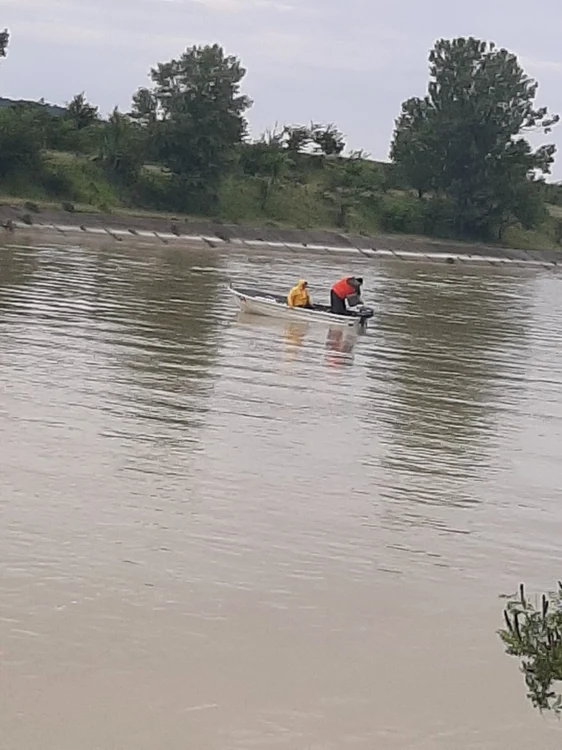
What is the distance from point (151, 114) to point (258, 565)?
191 ft

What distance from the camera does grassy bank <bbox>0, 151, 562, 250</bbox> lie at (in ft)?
194

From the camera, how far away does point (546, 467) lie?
1400 cm

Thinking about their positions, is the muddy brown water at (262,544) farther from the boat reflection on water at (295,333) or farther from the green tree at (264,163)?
the green tree at (264,163)

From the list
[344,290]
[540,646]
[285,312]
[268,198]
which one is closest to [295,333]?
[285,312]

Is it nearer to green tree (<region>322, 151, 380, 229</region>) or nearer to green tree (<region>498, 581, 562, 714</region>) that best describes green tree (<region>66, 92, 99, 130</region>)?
green tree (<region>322, 151, 380, 229</region>)

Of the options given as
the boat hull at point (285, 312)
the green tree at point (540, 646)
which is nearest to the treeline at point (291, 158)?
the boat hull at point (285, 312)

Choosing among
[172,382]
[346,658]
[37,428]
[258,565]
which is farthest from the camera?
[172,382]

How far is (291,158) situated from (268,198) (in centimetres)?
742

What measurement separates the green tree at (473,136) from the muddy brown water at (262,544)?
56.4 meters

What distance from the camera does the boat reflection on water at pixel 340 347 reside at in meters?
21.6

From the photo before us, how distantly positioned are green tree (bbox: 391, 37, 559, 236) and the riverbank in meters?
2.91

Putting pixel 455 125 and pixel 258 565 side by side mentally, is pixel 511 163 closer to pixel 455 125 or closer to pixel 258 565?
pixel 455 125

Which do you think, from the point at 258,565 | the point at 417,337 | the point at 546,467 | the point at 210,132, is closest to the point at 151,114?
the point at 210,132

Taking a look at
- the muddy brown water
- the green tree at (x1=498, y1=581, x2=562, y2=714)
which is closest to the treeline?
the muddy brown water
